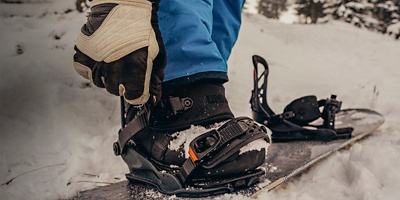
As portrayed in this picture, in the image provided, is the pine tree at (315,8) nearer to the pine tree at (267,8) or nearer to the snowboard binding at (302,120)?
the snowboard binding at (302,120)

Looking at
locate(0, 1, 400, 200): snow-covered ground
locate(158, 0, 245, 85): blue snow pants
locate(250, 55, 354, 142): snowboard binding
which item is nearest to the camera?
locate(158, 0, 245, 85): blue snow pants

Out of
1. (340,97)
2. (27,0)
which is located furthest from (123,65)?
(340,97)

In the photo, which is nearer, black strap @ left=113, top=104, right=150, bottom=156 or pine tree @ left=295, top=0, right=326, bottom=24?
black strap @ left=113, top=104, right=150, bottom=156

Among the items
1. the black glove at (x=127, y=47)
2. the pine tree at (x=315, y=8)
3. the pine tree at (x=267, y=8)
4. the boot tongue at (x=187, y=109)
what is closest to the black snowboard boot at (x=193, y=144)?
the boot tongue at (x=187, y=109)

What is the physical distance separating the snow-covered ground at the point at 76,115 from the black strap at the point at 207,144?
0.41 ft

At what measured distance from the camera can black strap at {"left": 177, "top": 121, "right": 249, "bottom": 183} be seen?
96cm

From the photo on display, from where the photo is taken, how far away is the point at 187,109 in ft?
3.50

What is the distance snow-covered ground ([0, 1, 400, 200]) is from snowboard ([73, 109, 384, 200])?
0.13 feet

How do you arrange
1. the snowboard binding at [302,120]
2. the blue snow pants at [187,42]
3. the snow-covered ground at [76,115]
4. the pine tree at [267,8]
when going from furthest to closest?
the pine tree at [267,8]
the snowboard binding at [302,120]
the snow-covered ground at [76,115]
the blue snow pants at [187,42]

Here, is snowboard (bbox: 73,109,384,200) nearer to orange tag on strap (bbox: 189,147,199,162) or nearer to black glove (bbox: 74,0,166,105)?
orange tag on strap (bbox: 189,147,199,162)

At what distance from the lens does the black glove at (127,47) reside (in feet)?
2.82

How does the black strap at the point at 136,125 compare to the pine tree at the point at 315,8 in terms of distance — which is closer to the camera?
the black strap at the point at 136,125

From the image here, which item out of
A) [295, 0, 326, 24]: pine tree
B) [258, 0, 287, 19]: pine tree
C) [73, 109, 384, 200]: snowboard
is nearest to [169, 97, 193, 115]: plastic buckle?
[73, 109, 384, 200]: snowboard

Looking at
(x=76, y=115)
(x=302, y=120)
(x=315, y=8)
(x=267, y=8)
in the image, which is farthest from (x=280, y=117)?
(x=267, y=8)
